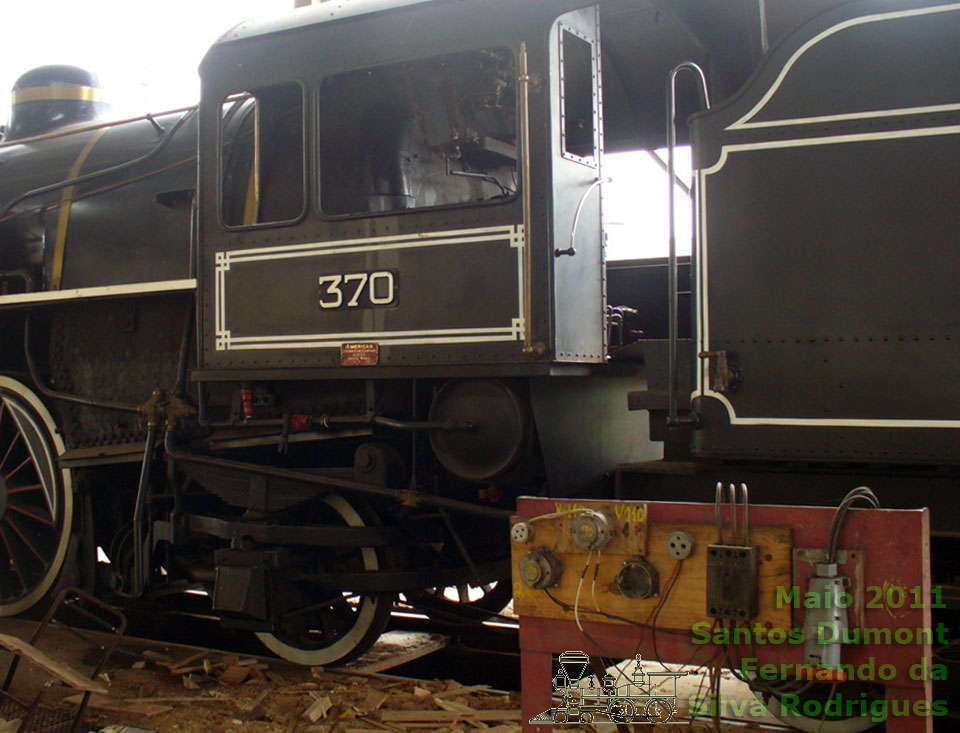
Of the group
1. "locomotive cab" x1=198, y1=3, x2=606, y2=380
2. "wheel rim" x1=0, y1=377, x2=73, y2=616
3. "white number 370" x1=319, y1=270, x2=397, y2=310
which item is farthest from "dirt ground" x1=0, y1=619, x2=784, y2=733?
"white number 370" x1=319, y1=270, x2=397, y2=310

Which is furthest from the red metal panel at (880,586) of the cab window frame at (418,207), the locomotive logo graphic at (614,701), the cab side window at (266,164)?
the cab side window at (266,164)

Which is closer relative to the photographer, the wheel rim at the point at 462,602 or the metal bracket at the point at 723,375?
the metal bracket at the point at 723,375

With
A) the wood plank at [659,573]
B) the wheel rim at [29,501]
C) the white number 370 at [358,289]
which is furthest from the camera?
the wheel rim at [29,501]

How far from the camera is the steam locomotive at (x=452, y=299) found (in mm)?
3104

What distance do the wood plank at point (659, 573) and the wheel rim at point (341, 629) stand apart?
151cm

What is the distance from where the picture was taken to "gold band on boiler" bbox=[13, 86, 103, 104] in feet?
20.8

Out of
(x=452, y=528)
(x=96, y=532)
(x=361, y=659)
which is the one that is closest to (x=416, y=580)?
(x=452, y=528)

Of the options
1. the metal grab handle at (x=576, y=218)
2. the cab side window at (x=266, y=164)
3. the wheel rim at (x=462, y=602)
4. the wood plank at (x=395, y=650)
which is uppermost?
the cab side window at (x=266, y=164)

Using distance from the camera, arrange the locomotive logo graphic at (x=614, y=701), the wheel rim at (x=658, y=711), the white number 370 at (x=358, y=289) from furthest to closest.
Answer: the white number 370 at (x=358, y=289), the wheel rim at (x=658, y=711), the locomotive logo graphic at (x=614, y=701)

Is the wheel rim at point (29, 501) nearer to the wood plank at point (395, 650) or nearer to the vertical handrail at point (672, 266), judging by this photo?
the wood plank at point (395, 650)

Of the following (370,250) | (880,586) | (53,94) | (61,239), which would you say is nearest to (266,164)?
(370,250)

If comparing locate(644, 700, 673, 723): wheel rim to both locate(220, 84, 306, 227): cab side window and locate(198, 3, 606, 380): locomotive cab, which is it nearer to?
locate(198, 3, 606, 380): locomotive cab

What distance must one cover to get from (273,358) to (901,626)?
8.85ft

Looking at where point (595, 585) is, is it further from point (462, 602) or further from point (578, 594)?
point (462, 602)
